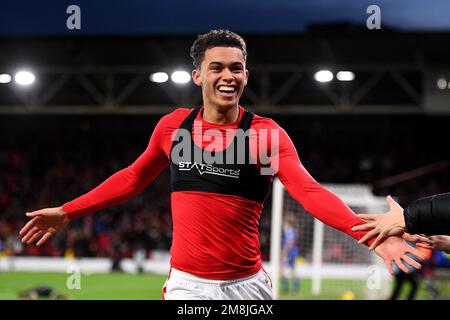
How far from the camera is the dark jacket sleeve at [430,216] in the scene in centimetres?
391

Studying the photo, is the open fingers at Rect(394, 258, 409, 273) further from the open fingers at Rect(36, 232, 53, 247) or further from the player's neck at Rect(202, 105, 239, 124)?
the open fingers at Rect(36, 232, 53, 247)

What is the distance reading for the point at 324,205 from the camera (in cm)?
438

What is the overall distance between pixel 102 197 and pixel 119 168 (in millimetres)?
24435

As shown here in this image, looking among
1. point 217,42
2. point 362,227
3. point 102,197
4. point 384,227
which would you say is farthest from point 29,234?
point 384,227

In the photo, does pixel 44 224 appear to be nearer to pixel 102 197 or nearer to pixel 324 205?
pixel 102 197

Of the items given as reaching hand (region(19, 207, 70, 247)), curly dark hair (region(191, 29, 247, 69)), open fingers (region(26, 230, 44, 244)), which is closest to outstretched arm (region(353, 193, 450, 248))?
curly dark hair (region(191, 29, 247, 69))

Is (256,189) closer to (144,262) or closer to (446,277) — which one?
(446,277)

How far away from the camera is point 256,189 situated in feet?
14.9

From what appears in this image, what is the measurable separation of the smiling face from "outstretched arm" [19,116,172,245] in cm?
54

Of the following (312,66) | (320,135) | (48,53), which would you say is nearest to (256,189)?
(312,66)

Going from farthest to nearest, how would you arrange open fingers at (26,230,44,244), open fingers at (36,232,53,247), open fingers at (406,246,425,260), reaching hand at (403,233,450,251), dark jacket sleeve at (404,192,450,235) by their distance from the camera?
open fingers at (26,230,44,244) → open fingers at (36,232,53,247) → reaching hand at (403,233,450,251) → open fingers at (406,246,425,260) → dark jacket sleeve at (404,192,450,235)

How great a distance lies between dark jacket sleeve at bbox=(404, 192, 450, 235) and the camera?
12.8 ft

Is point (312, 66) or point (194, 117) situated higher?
point (312, 66)
